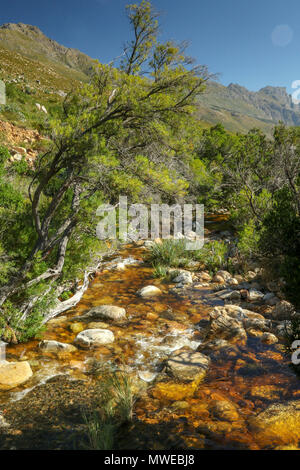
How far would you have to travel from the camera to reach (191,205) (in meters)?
16.4

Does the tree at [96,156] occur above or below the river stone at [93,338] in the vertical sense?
above

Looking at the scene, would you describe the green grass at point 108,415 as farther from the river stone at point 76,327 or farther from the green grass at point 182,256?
the green grass at point 182,256

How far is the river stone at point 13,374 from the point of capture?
12.2ft

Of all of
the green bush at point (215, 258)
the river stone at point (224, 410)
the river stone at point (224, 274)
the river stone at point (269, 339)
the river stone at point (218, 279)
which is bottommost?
the river stone at point (224, 410)

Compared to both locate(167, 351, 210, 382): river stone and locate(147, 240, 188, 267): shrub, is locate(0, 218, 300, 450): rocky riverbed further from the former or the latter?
locate(147, 240, 188, 267): shrub

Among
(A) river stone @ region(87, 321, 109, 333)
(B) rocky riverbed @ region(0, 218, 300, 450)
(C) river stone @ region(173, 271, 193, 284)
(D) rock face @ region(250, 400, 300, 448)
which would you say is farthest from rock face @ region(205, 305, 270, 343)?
(C) river stone @ region(173, 271, 193, 284)

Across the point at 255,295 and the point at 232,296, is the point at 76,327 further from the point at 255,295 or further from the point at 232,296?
the point at 255,295

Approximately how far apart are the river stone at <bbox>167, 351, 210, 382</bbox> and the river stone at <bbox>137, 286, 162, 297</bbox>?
2996 mm

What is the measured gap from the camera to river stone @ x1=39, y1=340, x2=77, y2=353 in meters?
4.67

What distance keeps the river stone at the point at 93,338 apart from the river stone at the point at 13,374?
112 centimetres

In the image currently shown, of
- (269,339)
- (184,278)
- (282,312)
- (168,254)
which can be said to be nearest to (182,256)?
(168,254)

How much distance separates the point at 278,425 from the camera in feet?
10.2

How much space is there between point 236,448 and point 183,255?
789cm

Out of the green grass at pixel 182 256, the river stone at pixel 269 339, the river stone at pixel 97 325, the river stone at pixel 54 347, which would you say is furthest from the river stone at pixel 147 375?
the green grass at pixel 182 256
